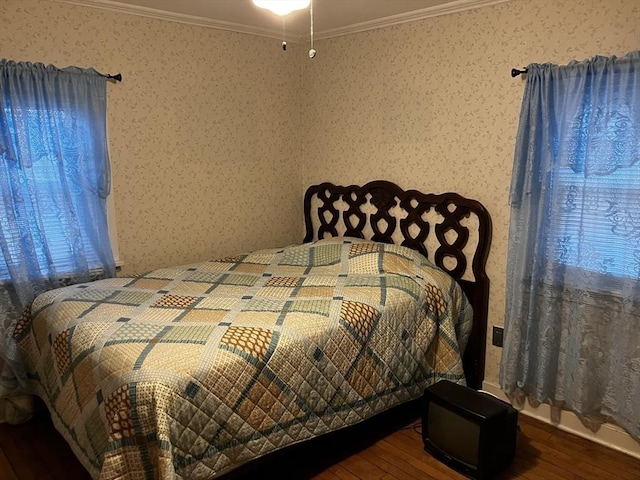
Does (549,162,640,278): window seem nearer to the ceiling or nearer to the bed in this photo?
the bed

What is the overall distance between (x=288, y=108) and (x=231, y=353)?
2413mm

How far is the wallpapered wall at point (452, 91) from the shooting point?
246cm

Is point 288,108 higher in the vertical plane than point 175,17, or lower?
lower

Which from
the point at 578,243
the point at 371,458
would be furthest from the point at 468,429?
the point at 578,243

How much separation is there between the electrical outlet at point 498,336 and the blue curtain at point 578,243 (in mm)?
149

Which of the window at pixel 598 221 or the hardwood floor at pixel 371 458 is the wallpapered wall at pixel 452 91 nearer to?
the window at pixel 598 221

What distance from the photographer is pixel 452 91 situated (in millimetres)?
2969

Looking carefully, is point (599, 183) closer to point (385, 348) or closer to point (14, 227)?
point (385, 348)

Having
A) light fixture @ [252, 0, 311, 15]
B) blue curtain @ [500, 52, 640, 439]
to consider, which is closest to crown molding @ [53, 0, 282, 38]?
light fixture @ [252, 0, 311, 15]

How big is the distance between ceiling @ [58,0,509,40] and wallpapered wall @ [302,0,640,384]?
73 mm

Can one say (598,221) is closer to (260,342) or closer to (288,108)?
(260,342)

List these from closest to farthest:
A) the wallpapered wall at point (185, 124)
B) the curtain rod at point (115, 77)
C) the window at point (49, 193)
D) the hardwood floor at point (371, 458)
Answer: the hardwood floor at point (371, 458), the window at point (49, 193), the wallpapered wall at point (185, 124), the curtain rod at point (115, 77)

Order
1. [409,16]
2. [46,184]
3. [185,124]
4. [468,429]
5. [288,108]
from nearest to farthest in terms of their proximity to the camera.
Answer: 1. [468,429]
2. [46,184]
3. [409,16]
4. [185,124]
5. [288,108]

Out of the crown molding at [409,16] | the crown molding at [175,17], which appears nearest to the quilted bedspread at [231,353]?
the crown molding at [409,16]
